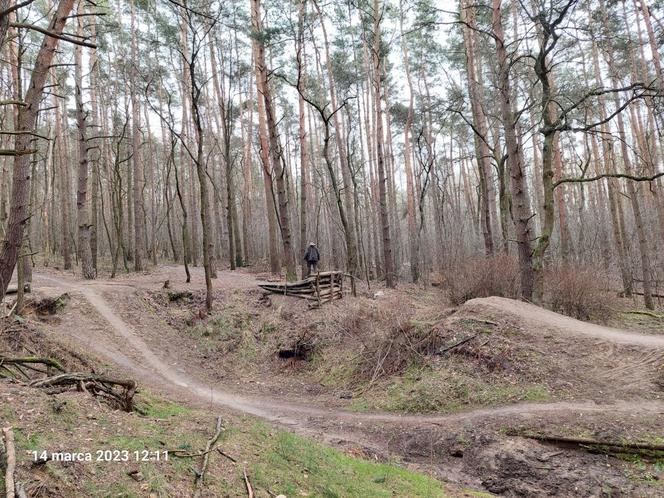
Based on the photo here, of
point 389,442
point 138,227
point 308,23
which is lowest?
point 389,442

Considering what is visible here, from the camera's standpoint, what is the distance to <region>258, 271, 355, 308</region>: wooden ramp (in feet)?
45.6

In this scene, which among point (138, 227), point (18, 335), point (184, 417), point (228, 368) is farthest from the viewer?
point (138, 227)

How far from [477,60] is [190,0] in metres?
13.3

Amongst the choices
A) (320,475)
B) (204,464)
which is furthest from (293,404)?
(204,464)

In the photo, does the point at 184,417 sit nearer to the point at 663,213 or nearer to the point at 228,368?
the point at 228,368

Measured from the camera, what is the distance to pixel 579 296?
1185 cm

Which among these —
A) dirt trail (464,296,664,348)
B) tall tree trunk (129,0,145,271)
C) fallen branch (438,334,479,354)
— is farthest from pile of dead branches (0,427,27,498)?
tall tree trunk (129,0,145,271)

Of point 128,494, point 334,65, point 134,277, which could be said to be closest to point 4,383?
point 128,494

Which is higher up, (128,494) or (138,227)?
(138,227)

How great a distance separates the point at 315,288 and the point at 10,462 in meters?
11.8

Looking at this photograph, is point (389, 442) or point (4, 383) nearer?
point (4, 383)

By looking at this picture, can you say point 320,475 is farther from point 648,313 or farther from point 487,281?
point 648,313

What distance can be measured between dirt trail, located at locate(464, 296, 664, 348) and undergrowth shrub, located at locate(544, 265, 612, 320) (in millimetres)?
1879

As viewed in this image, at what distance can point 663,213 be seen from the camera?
16484mm
